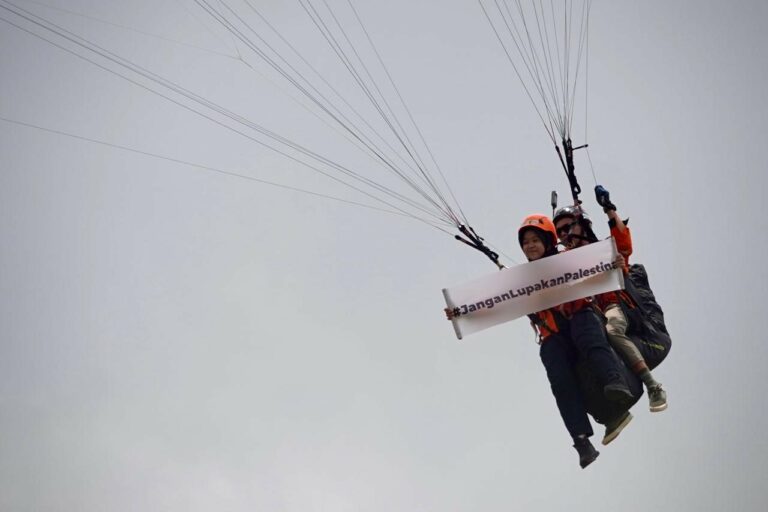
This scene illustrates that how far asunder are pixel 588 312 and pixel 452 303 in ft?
5.79

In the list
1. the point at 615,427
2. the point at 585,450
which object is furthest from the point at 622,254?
the point at 585,450

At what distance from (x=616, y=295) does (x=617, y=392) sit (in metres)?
1.84

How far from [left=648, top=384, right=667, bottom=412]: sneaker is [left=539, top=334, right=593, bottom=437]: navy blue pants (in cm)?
89

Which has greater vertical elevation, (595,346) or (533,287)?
(533,287)

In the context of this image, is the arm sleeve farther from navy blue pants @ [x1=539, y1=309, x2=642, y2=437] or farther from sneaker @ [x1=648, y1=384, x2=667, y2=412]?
sneaker @ [x1=648, y1=384, x2=667, y2=412]

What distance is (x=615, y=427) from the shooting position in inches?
406

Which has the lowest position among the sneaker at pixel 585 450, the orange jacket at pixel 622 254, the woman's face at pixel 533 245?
the sneaker at pixel 585 450

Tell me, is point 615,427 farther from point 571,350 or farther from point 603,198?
point 603,198

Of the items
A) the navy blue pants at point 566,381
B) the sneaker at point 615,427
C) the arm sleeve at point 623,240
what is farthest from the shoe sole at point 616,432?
the arm sleeve at point 623,240

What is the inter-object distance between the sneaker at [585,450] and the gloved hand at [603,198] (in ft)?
10.0

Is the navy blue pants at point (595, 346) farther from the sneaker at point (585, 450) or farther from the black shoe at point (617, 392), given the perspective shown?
the sneaker at point (585, 450)

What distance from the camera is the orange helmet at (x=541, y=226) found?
36.0 feet

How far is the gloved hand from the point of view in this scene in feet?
35.4

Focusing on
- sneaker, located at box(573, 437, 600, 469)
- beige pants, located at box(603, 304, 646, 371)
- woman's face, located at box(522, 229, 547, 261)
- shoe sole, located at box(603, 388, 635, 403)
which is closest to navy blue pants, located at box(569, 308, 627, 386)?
shoe sole, located at box(603, 388, 635, 403)
